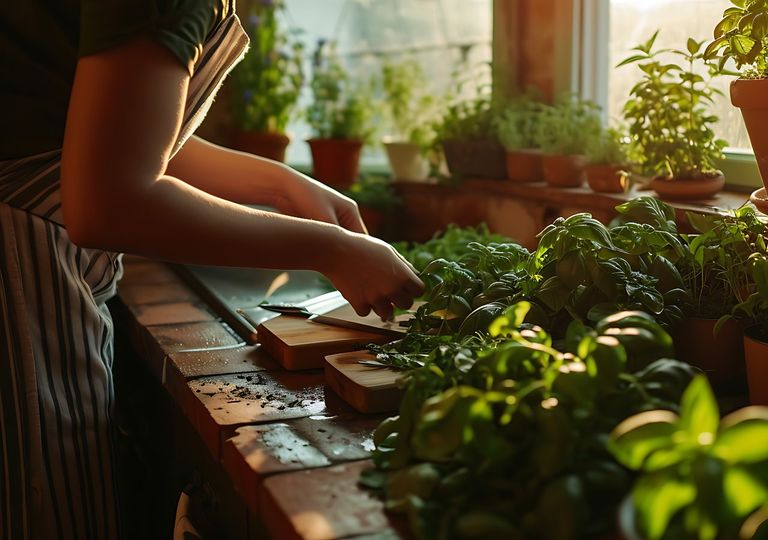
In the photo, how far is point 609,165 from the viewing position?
5.69ft

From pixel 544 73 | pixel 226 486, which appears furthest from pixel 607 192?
pixel 226 486

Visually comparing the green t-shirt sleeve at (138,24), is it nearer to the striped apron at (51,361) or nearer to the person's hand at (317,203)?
the striped apron at (51,361)

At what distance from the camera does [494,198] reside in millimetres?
2096

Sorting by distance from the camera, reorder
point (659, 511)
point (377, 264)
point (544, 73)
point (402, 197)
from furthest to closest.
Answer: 1. point (402, 197)
2. point (544, 73)
3. point (377, 264)
4. point (659, 511)

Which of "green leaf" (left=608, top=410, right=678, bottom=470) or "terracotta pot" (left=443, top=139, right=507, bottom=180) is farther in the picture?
"terracotta pot" (left=443, top=139, right=507, bottom=180)

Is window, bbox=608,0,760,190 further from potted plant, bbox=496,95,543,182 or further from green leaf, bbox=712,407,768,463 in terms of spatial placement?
green leaf, bbox=712,407,768,463

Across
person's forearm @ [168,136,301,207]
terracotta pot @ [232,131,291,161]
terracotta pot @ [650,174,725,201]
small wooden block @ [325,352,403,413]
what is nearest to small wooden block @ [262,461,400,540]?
small wooden block @ [325,352,403,413]

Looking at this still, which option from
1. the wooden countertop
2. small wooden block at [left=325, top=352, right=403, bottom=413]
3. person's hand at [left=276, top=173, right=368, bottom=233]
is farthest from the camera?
person's hand at [left=276, top=173, right=368, bottom=233]

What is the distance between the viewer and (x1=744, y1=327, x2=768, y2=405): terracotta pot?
3.08 ft

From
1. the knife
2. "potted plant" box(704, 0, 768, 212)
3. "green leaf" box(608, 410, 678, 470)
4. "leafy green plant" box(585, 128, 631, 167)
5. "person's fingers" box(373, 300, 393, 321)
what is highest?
"potted plant" box(704, 0, 768, 212)

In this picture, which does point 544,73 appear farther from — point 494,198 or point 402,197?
point 402,197

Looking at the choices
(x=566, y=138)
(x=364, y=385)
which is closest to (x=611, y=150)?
(x=566, y=138)

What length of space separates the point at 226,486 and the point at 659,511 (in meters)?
0.70

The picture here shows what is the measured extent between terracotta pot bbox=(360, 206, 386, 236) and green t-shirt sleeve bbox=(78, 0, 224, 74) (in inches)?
53.8
